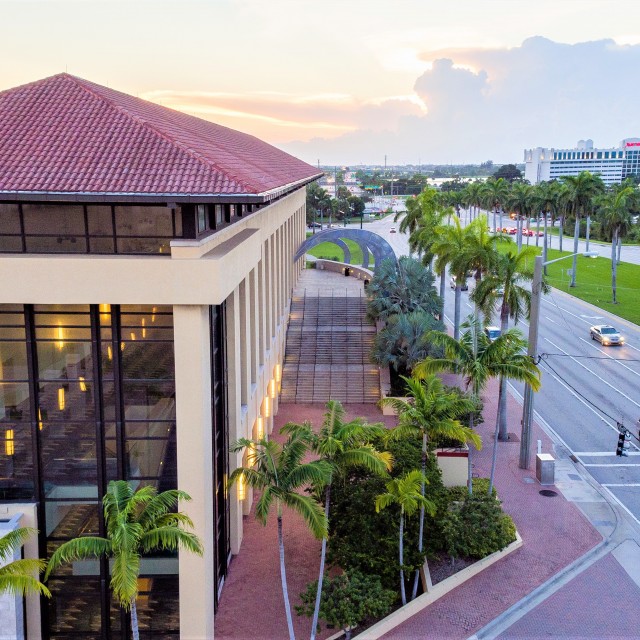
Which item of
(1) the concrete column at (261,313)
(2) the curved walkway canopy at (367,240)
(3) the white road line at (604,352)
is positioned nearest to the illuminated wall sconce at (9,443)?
(1) the concrete column at (261,313)

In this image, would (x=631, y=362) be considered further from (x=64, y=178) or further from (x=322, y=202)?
(x=322, y=202)

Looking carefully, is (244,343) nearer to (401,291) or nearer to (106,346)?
(106,346)

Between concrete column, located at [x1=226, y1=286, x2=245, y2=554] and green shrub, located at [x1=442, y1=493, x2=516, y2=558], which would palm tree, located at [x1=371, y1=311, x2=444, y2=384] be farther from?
concrete column, located at [x1=226, y1=286, x2=245, y2=554]

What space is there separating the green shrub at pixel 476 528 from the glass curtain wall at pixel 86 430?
29.1ft

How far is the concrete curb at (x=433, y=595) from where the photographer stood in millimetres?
19750

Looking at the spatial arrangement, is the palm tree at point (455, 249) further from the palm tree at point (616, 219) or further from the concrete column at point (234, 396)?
the palm tree at point (616, 219)

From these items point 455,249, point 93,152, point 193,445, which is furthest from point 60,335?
point 455,249

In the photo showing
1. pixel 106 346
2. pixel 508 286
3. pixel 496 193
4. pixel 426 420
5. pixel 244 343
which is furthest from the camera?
pixel 496 193

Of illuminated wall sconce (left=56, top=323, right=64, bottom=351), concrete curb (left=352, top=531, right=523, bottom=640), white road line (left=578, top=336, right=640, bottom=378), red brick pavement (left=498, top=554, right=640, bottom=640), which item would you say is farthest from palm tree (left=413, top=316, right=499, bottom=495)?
white road line (left=578, top=336, right=640, bottom=378)

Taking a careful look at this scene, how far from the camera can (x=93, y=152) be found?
1769cm

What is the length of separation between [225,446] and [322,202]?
398 feet

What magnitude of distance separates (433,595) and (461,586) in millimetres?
1287

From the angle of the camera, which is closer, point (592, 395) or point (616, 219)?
point (592, 395)

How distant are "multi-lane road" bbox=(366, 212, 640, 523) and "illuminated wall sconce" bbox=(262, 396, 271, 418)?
485 inches
